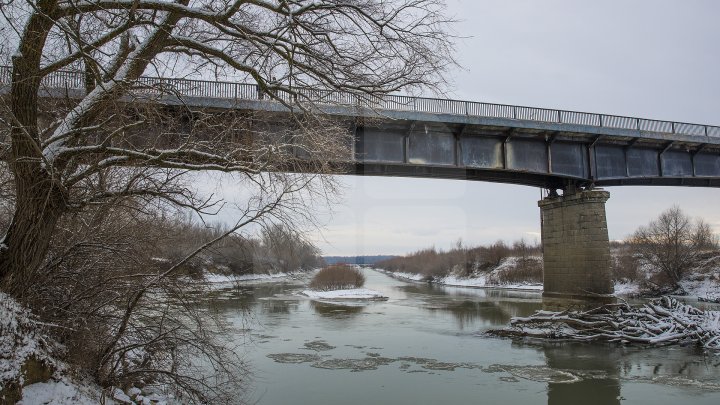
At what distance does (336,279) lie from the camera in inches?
1847

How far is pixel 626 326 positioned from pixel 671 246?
3352 centimetres

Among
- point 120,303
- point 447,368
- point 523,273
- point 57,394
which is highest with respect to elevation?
point 120,303

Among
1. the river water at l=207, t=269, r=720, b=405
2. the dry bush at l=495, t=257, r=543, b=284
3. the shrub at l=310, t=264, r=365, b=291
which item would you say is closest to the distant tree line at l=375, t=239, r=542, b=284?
the dry bush at l=495, t=257, r=543, b=284

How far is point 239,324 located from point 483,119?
12812 mm

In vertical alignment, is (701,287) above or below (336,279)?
below

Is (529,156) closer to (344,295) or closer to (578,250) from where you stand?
(578,250)

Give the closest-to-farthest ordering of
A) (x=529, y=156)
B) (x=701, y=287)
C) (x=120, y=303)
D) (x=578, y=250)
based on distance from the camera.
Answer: (x=120, y=303) → (x=529, y=156) → (x=578, y=250) → (x=701, y=287)

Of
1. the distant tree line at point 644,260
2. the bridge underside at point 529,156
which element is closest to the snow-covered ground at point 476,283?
the distant tree line at point 644,260

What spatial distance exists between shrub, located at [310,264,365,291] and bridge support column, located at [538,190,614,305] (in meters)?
23.3

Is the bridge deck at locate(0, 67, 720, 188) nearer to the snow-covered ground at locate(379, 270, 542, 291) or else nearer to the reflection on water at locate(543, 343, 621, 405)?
the reflection on water at locate(543, 343, 621, 405)

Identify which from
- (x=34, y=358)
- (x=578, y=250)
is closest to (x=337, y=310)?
(x=578, y=250)

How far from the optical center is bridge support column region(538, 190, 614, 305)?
23.8 m

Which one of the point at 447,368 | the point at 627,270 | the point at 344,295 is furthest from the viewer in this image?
the point at 627,270

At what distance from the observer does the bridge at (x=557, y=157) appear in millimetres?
20781
